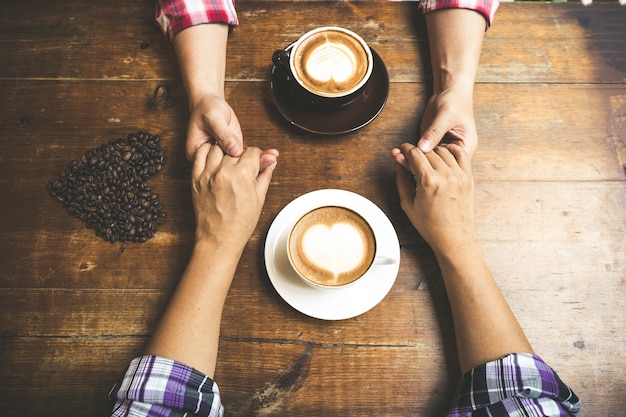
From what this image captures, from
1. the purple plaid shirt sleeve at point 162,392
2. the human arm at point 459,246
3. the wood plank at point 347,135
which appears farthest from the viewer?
the wood plank at point 347,135

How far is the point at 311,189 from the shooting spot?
1235 millimetres

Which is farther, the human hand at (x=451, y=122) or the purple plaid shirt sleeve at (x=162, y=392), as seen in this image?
the human hand at (x=451, y=122)

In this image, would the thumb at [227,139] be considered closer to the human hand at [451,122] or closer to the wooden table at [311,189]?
the wooden table at [311,189]

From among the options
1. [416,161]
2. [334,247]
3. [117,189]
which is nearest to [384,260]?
[334,247]

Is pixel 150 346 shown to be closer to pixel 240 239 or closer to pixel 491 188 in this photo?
pixel 240 239

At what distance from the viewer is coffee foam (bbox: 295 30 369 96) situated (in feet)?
3.91

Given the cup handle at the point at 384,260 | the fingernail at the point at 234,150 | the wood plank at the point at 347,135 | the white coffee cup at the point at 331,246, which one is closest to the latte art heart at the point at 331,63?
the wood plank at the point at 347,135

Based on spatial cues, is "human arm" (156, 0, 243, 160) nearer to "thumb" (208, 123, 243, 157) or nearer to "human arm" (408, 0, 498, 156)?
"thumb" (208, 123, 243, 157)

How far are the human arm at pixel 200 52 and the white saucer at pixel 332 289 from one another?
27 centimetres

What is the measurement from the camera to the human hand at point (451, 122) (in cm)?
119

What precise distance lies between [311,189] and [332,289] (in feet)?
0.99

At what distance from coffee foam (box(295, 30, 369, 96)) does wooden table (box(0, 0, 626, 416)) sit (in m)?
0.16

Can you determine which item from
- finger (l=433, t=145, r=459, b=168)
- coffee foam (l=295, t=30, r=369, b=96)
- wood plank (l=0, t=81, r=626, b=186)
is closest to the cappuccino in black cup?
coffee foam (l=295, t=30, r=369, b=96)

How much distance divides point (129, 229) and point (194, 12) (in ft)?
2.14
